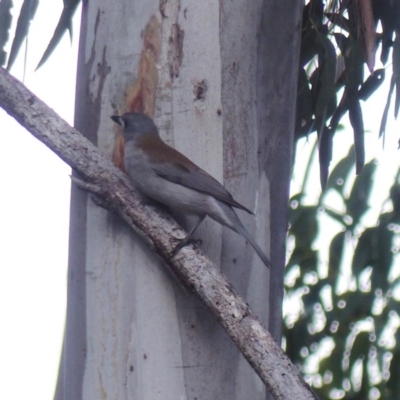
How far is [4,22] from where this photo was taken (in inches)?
112

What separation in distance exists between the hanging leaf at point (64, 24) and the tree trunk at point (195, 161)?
2.19ft

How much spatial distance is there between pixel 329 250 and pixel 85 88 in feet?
4.23

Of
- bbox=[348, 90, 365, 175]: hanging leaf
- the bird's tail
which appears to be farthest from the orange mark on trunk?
bbox=[348, 90, 365, 175]: hanging leaf

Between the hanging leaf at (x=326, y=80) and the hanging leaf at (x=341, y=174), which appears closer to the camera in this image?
the hanging leaf at (x=326, y=80)

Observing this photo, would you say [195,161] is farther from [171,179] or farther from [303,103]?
[303,103]

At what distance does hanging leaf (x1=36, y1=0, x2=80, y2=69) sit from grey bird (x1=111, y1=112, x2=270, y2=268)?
815 millimetres

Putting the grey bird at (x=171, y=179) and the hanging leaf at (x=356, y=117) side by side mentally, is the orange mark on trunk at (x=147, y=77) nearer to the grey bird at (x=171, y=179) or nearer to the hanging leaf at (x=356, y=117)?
the grey bird at (x=171, y=179)

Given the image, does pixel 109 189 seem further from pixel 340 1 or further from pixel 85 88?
pixel 340 1

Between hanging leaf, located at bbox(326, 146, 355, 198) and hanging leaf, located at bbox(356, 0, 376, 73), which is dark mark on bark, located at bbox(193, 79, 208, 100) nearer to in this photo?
hanging leaf, located at bbox(356, 0, 376, 73)

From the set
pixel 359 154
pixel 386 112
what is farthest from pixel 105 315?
pixel 386 112

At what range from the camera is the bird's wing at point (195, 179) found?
2086 millimetres

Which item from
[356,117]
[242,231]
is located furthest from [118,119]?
[356,117]

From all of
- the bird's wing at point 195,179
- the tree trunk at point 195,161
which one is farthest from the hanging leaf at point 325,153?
the bird's wing at point 195,179

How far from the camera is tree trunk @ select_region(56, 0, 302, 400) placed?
1.94 meters
